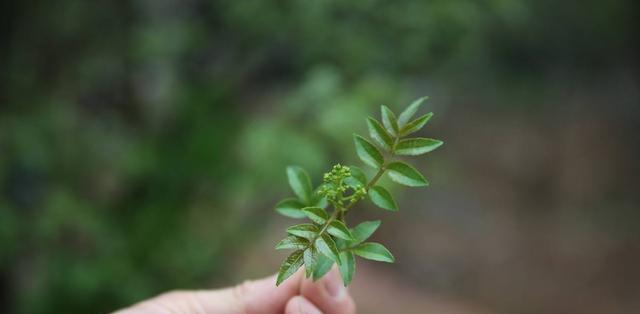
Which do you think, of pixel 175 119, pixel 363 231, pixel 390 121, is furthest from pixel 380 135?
pixel 175 119

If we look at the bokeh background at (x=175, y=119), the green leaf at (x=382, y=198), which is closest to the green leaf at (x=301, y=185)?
the green leaf at (x=382, y=198)

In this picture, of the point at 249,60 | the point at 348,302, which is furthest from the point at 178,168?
the point at 348,302

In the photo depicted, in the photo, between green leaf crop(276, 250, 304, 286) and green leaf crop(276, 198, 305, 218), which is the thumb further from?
green leaf crop(276, 250, 304, 286)

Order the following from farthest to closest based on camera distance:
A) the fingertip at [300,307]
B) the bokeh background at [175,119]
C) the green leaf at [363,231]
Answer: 1. the bokeh background at [175,119]
2. the fingertip at [300,307]
3. the green leaf at [363,231]

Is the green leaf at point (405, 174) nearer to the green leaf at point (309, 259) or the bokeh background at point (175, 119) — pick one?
the green leaf at point (309, 259)

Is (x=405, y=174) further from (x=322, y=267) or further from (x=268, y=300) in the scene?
(x=268, y=300)

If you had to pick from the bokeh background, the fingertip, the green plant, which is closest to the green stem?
the green plant
